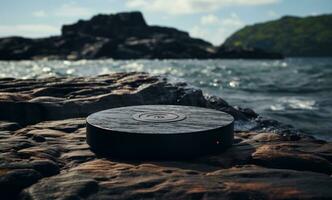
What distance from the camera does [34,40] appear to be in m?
146

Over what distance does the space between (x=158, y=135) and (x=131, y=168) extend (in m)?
0.70

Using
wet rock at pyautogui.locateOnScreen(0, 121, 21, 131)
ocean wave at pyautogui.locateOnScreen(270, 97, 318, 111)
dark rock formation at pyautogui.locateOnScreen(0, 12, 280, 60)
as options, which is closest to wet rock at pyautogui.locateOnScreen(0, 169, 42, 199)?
wet rock at pyautogui.locateOnScreen(0, 121, 21, 131)

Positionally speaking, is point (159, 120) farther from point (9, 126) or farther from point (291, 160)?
point (9, 126)

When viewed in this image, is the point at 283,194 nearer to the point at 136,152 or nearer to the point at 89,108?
the point at 136,152

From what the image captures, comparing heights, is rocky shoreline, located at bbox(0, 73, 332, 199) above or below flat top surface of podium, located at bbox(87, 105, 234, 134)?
below

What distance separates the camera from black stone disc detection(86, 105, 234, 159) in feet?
19.5

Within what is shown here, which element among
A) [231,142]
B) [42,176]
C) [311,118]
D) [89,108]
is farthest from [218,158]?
[311,118]

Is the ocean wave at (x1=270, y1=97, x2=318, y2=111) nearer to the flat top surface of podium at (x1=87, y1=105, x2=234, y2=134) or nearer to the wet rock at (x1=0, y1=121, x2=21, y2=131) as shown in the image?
the flat top surface of podium at (x1=87, y1=105, x2=234, y2=134)

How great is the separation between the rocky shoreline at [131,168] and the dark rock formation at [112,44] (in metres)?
120

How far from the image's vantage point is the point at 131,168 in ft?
17.9

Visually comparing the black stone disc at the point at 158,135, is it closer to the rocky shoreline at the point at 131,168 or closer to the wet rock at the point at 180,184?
the rocky shoreline at the point at 131,168

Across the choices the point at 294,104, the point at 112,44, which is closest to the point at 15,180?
the point at 294,104

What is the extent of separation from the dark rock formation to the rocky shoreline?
119625 mm

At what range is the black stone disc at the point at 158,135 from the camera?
5.94m
